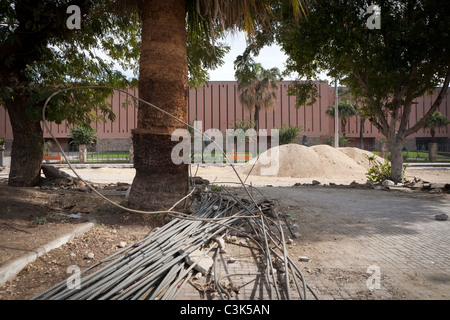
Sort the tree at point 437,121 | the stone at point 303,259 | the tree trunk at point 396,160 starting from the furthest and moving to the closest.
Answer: the tree at point 437,121 → the tree trunk at point 396,160 → the stone at point 303,259

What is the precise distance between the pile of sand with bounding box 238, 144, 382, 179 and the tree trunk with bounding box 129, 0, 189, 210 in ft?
41.6

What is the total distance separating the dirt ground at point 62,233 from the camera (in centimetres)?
269

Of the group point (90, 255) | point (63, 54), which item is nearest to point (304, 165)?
point (63, 54)

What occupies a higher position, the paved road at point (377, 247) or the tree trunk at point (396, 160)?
the tree trunk at point (396, 160)

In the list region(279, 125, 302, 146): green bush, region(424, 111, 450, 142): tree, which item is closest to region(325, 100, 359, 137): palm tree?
region(279, 125, 302, 146): green bush

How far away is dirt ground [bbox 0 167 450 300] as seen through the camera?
269cm

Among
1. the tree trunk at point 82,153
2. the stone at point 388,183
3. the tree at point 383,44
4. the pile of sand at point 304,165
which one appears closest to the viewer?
the tree at point 383,44

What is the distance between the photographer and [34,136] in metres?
7.15

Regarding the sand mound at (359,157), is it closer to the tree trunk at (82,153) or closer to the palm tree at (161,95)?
the palm tree at (161,95)

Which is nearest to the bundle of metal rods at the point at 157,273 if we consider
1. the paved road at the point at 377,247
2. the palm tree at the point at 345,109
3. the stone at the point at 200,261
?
the stone at the point at 200,261

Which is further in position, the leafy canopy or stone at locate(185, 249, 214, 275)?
the leafy canopy

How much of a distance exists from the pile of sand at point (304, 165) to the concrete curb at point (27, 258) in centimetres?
1394

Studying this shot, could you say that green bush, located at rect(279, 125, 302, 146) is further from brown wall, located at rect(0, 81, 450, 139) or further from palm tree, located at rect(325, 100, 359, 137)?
palm tree, located at rect(325, 100, 359, 137)

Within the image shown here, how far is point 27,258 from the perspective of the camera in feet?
9.36
